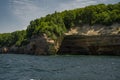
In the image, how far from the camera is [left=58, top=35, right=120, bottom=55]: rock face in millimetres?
81025

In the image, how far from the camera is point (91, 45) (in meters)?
85.2

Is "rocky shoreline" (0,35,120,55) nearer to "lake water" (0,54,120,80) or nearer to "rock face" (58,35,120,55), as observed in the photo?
"rock face" (58,35,120,55)

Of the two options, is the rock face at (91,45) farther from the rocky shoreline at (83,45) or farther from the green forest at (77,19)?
the green forest at (77,19)

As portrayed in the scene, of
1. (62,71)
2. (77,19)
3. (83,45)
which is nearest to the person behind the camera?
(62,71)

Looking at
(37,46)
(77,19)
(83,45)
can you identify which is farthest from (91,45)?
(37,46)

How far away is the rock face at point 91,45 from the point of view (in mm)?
81025

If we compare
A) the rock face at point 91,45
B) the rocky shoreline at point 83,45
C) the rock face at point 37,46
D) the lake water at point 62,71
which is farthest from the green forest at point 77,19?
the lake water at point 62,71

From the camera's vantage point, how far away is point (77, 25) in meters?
102

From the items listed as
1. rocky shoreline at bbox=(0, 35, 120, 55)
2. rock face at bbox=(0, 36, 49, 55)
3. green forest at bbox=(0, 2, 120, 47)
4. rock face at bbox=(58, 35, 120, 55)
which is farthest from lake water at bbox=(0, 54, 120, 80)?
green forest at bbox=(0, 2, 120, 47)

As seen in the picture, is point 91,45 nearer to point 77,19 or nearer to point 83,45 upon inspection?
point 83,45

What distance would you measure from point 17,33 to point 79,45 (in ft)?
248

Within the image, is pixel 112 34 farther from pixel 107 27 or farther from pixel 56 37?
pixel 56 37

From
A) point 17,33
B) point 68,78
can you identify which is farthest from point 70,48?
point 17,33

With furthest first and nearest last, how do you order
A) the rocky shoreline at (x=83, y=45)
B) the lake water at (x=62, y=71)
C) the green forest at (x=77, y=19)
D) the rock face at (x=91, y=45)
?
the green forest at (x=77, y=19) → the rocky shoreline at (x=83, y=45) → the rock face at (x=91, y=45) → the lake water at (x=62, y=71)
